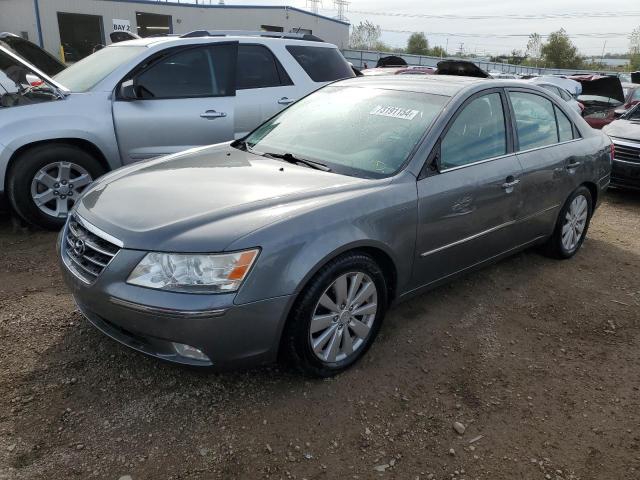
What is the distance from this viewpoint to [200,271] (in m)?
2.37

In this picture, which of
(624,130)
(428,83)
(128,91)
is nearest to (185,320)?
(428,83)

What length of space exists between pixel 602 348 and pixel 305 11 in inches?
1724

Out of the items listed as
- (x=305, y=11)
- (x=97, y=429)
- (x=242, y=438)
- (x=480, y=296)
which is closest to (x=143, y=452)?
(x=97, y=429)

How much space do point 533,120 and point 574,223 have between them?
1.18 m

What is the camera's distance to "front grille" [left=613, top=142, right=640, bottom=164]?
7.10 m

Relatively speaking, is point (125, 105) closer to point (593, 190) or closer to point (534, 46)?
point (593, 190)

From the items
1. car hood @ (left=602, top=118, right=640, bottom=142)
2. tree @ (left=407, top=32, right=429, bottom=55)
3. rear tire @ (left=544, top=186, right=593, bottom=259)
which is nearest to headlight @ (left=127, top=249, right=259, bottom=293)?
rear tire @ (left=544, top=186, right=593, bottom=259)

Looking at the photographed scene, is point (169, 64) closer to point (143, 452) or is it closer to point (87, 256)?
point (87, 256)

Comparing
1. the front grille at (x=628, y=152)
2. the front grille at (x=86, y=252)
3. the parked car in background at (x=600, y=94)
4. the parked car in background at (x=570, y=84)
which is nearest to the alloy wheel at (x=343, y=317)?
the front grille at (x=86, y=252)

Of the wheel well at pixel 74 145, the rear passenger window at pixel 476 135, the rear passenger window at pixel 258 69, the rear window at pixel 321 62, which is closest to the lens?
the rear passenger window at pixel 476 135

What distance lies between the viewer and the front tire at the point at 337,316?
2.61 m

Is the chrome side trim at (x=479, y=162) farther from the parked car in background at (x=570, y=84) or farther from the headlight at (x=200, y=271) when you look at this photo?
the parked car in background at (x=570, y=84)

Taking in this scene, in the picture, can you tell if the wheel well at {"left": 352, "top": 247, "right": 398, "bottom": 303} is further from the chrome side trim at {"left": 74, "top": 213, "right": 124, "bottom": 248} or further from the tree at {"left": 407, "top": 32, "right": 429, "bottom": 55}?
the tree at {"left": 407, "top": 32, "right": 429, "bottom": 55}

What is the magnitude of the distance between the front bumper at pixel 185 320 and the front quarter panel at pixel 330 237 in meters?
0.10
